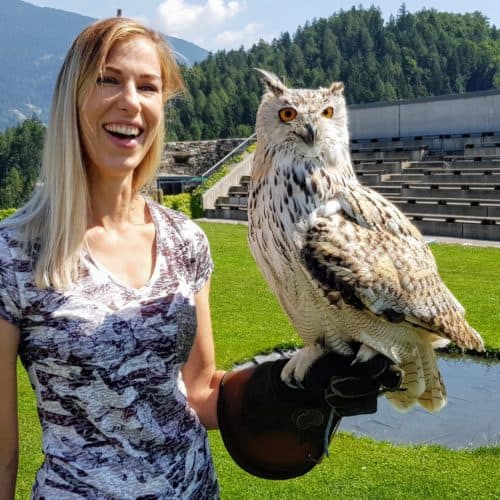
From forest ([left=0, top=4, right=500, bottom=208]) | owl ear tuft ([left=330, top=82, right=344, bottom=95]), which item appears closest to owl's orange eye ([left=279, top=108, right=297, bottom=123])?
owl ear tuft ([left=330, top=82, right=344, bottom=95])

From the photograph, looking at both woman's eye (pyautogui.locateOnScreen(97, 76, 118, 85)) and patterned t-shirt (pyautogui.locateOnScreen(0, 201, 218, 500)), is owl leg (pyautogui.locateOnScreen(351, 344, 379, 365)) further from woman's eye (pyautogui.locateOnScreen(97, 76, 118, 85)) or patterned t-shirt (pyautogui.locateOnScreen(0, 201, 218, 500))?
woman's eye (pyautogui.locateOnScreen(97, 76, 118, 85))

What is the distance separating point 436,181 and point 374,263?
51.2ft

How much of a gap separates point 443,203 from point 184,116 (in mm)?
28389

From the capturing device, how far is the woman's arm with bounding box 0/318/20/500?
149 cm

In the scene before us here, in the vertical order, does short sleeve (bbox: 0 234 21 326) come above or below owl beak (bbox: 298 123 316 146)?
below

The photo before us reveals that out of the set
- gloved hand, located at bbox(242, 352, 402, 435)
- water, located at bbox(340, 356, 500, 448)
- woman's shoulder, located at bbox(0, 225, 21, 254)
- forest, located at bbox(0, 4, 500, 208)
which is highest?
forest, located at bbox(0, 4, 500, 208)

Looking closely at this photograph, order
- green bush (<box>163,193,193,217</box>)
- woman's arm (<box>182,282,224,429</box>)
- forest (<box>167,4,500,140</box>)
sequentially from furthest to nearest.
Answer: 1. forest (<box>167,4,500,140</box>)
2. green bush (<box>163,193,193,217</box>)
3. woman's arm (<box>182,282,224,429</box>)

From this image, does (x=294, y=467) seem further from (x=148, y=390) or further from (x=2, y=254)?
(x=2, y=254)

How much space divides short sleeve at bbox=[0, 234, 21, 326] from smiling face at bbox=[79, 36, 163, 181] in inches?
13.7

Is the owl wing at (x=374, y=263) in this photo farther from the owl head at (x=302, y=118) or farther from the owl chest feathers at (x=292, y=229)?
the owl head at (x=302, y=118)

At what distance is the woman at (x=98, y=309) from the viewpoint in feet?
4.98

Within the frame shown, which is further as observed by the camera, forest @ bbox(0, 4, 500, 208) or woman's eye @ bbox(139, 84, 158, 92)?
forest @ bbox(0, 4, 500, 208)

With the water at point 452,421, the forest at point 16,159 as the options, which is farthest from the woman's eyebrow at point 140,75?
the forest at point 16,159

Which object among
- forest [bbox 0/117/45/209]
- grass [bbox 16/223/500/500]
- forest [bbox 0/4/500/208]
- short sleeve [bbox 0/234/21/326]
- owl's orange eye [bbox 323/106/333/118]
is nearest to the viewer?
short sleeve [bbox 0/234/21/326]
